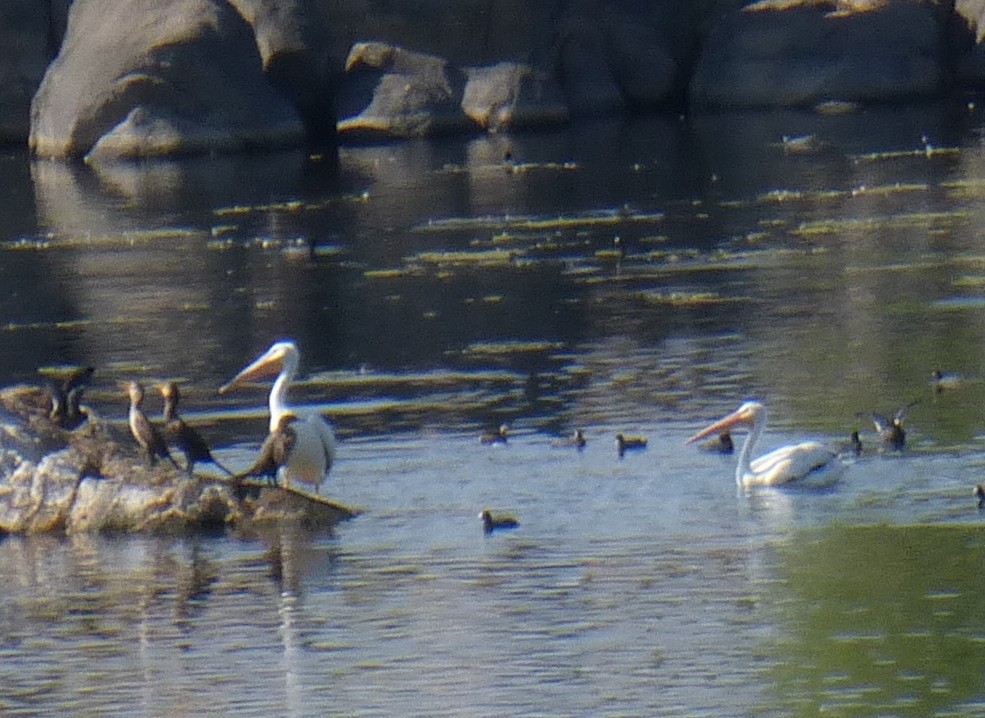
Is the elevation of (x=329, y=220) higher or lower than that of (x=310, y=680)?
higher

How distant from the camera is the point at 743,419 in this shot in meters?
17.3

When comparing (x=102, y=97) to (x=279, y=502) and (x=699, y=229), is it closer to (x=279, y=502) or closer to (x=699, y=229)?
(x=699, y=229)

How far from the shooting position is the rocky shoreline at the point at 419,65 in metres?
52.8

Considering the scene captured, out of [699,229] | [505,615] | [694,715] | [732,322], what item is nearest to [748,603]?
[505,615]

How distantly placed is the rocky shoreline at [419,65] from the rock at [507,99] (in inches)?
1.5

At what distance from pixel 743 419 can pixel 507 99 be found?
3847 cm

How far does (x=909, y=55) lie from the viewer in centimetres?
5647

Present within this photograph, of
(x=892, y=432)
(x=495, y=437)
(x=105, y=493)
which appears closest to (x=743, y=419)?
(x=892, y=432)

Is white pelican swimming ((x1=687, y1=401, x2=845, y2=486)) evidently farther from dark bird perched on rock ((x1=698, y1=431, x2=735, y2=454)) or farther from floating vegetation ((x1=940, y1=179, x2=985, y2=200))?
floating vegetation ((x1=940, y1=179, x2=985, y2=200))

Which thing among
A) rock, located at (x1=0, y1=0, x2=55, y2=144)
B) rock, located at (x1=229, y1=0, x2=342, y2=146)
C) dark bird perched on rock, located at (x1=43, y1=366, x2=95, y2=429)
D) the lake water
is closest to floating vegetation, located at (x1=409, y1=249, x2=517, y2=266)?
the lake water

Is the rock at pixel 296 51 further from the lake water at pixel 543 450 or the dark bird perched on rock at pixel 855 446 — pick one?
the dark bird perched on rock at pixel 855 446

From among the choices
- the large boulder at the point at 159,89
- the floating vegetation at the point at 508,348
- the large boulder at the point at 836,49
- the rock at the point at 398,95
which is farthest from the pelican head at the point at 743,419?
the large boulder at the point at 836,49

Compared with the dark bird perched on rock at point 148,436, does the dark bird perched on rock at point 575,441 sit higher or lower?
lower

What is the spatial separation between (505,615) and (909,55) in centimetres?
4505
